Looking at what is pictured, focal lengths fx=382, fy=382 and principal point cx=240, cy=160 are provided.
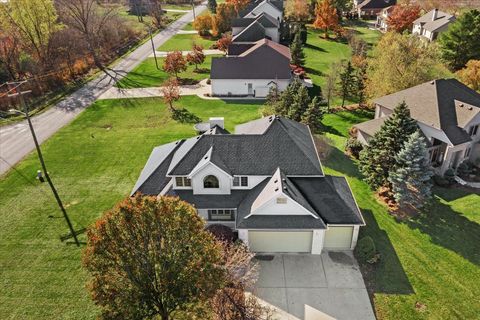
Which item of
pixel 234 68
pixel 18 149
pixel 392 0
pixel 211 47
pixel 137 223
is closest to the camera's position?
pixel 137 223

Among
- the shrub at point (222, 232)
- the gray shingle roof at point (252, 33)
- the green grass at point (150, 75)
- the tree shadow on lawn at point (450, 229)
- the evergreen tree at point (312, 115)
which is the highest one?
the gray shingle roof at point (252, 33)

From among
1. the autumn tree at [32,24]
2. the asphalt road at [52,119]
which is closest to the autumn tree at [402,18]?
the asphalt road at [52,119]

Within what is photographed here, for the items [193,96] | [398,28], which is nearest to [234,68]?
[193,96]

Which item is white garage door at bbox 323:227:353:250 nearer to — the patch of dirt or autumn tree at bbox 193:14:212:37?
the patch of dirt

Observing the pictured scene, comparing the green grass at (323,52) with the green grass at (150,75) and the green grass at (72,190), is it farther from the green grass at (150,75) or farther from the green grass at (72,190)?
the green grass at (150,75)

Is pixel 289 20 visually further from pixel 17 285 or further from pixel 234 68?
pixel 17 285
